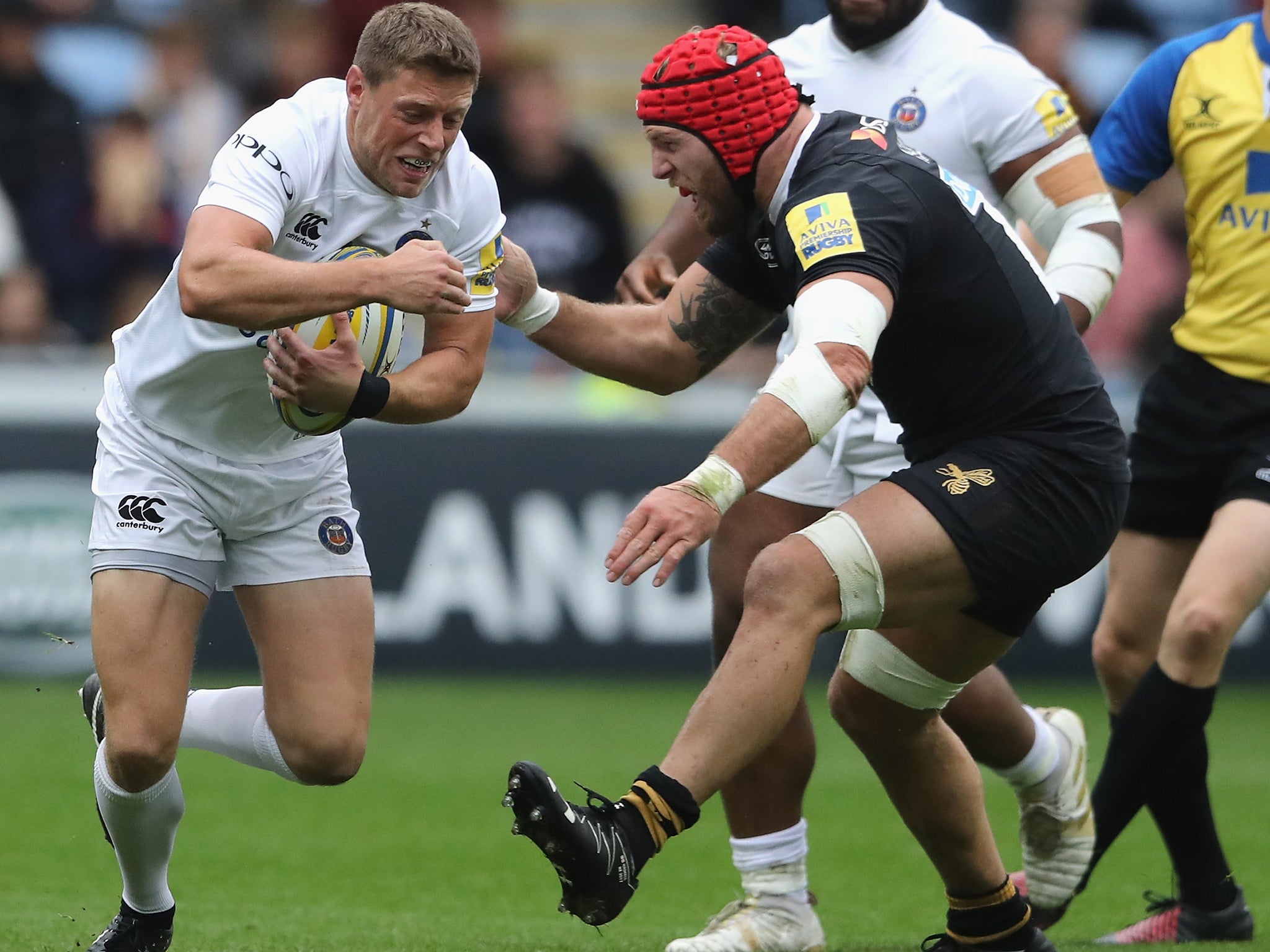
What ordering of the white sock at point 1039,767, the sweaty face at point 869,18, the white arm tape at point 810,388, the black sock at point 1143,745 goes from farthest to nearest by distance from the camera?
the sweaty face at point 869,18 → the white sock at point 1039,767 → the black sock at point 1143,745 → the white arm tape at point 810,388

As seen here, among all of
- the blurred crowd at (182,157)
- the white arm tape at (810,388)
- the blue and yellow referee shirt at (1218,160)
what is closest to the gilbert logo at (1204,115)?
the blue and yellow referee shirt at (1218,160)

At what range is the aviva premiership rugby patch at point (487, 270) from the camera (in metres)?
4.93

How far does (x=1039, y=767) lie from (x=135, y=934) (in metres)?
2.67

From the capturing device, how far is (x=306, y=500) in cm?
513

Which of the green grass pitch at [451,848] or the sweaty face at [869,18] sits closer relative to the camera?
the green grass pitch at [451,848]

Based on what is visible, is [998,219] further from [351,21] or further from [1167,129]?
[351,21]

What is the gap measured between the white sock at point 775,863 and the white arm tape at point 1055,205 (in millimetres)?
1984

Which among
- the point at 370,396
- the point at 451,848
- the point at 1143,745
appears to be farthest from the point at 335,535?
the point at 1143,745

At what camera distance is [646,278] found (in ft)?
19.1

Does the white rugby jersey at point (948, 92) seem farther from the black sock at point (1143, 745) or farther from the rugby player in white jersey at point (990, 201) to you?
the black sock at point (1143, 745)

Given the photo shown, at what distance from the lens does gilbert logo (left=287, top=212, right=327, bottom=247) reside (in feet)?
15.6

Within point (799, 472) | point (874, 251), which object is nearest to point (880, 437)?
point (799, 472)

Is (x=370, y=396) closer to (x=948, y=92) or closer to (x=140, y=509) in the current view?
(x=140, y=509)

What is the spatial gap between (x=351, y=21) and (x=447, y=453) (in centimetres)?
364
